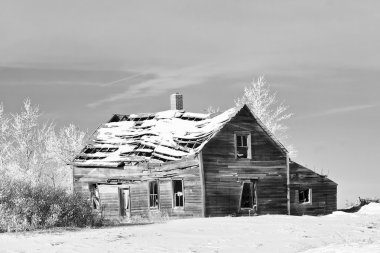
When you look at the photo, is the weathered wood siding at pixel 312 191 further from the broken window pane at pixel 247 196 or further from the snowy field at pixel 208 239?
the snowy field at pixel 208 239

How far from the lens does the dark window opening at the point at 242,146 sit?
111 feet

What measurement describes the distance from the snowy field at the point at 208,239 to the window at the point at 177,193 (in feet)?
27.6

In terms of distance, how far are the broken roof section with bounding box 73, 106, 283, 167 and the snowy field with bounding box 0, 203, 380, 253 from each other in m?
9.42

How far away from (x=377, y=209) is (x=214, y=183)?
37.5 ft

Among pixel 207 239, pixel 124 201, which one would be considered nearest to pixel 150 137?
pixel 124 201

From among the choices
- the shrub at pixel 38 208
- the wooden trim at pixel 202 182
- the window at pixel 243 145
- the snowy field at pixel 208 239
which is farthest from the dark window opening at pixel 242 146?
the shrub at pixel 38 208

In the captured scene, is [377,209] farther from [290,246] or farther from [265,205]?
[290,246]

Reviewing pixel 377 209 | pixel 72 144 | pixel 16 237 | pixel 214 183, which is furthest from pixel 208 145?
pixel 72 144

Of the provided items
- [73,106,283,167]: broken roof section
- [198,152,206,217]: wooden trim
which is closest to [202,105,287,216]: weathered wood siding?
[198,152,206,217]: wooden trim

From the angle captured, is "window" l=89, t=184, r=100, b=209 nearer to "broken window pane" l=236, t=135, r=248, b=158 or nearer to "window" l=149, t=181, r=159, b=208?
"window" l=149, t=181, r=159, b=208

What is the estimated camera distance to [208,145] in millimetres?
32188

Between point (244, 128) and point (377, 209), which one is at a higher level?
point (244, 128)

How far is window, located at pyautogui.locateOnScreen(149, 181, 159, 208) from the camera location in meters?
34.4

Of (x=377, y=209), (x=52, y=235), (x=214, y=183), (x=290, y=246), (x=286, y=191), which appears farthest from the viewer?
(x=377, y=209)
